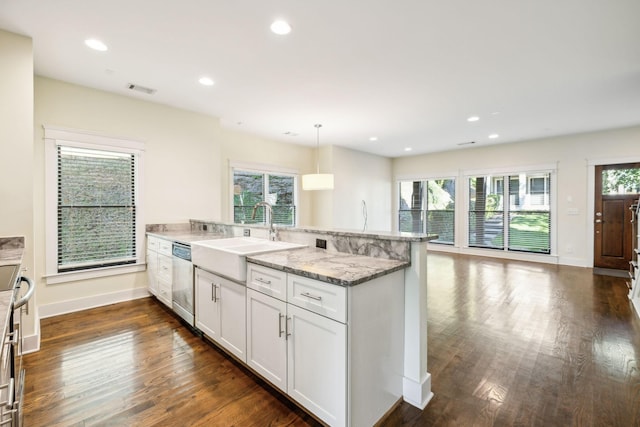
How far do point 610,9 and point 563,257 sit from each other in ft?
18.1

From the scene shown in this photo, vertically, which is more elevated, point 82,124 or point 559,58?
point 559,58

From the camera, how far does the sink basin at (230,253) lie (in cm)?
212

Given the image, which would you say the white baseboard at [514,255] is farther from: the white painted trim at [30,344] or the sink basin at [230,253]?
the white painted trim at [30,344]

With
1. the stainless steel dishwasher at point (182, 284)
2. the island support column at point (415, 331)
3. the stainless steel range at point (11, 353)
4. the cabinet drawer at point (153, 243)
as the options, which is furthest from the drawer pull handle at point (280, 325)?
the cabinet drawer at point (153, 243)

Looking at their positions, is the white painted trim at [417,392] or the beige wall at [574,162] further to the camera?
the beige wall at [574,162]

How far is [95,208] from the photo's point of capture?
12.0 ft

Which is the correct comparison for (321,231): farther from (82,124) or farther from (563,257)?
(563,257)

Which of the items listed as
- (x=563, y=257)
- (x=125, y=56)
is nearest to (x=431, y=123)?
(x=563, y=257)

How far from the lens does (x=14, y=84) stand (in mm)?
2578

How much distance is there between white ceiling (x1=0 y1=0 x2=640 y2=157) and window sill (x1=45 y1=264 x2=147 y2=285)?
2.29 meters

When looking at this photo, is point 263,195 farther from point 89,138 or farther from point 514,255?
point 514,255

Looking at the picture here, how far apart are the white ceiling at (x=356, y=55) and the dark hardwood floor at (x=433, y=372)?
274cm

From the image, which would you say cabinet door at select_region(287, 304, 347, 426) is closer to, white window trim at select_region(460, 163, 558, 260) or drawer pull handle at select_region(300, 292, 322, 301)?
drawer pull handle at select_region(300, 292, 322, 301)

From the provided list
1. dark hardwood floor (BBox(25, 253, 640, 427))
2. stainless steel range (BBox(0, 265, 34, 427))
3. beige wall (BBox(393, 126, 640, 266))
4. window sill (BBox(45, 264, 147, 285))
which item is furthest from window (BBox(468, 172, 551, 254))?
stainless steel range (BBox(0, 265, 34, 427))
